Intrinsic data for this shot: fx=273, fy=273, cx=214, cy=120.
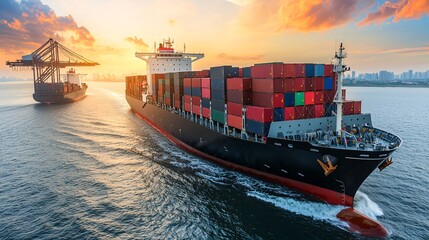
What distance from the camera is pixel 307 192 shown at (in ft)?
61.2

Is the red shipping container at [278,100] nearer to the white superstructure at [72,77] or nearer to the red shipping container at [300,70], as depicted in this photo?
the red shipping container at [300,70]

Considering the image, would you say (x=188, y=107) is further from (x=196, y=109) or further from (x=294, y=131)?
(x=294, y=131)

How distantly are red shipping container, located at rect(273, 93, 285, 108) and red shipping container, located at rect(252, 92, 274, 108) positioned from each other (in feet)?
0.89

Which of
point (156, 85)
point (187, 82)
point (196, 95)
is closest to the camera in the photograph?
point (196, 95)

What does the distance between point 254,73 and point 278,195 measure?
9782 mm

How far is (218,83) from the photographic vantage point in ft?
84.8

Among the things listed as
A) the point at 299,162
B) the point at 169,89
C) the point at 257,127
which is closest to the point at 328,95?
the point at 257,127

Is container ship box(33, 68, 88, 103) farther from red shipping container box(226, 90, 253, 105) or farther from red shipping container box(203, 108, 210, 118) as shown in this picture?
red shipping container box(226, 90, 253, 105)

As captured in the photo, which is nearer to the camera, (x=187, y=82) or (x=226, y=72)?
(x=226, y=72)

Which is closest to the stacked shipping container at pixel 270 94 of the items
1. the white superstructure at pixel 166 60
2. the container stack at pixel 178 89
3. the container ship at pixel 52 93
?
the container stack at pixel 178 89

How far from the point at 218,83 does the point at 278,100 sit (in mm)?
7365

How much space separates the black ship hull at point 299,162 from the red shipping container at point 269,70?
16.6 feet

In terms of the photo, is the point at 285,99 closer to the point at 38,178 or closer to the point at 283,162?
the point at 283,162

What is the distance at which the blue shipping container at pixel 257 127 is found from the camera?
1996 cm
